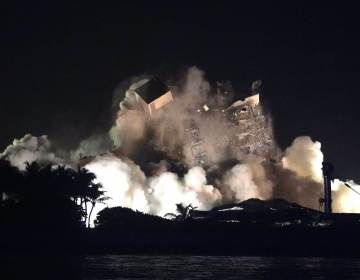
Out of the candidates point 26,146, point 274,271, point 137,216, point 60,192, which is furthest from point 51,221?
point 26,146

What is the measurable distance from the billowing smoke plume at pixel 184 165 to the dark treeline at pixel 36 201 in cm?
3065

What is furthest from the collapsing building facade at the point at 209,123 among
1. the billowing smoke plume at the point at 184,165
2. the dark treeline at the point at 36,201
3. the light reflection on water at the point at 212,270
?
the light reflection on water at the point at 212,270

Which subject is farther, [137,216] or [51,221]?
[137,216]

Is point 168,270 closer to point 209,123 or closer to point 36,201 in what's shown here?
point 36,201

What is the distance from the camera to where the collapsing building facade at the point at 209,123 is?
553 feet

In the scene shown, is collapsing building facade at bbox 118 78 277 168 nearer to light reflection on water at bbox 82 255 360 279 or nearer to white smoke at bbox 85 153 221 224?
white smoke at bbox 85 153 221 224

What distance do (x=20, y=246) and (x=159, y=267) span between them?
100 ft

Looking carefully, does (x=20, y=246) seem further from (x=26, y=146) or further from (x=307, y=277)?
(x=26, y=146)

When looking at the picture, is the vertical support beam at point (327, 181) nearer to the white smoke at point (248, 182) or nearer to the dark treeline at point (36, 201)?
the white smoke at point (248, 182)

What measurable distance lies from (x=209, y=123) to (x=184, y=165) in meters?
13.0

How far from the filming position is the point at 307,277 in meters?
74.4

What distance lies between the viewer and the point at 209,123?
570 feet

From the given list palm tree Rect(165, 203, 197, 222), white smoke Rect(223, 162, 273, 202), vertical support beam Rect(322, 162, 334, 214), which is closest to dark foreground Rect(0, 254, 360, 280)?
palm tree Rect(165, 203, 197, 222)

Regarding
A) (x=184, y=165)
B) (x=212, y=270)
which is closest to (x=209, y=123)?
(x=184, y=165)
